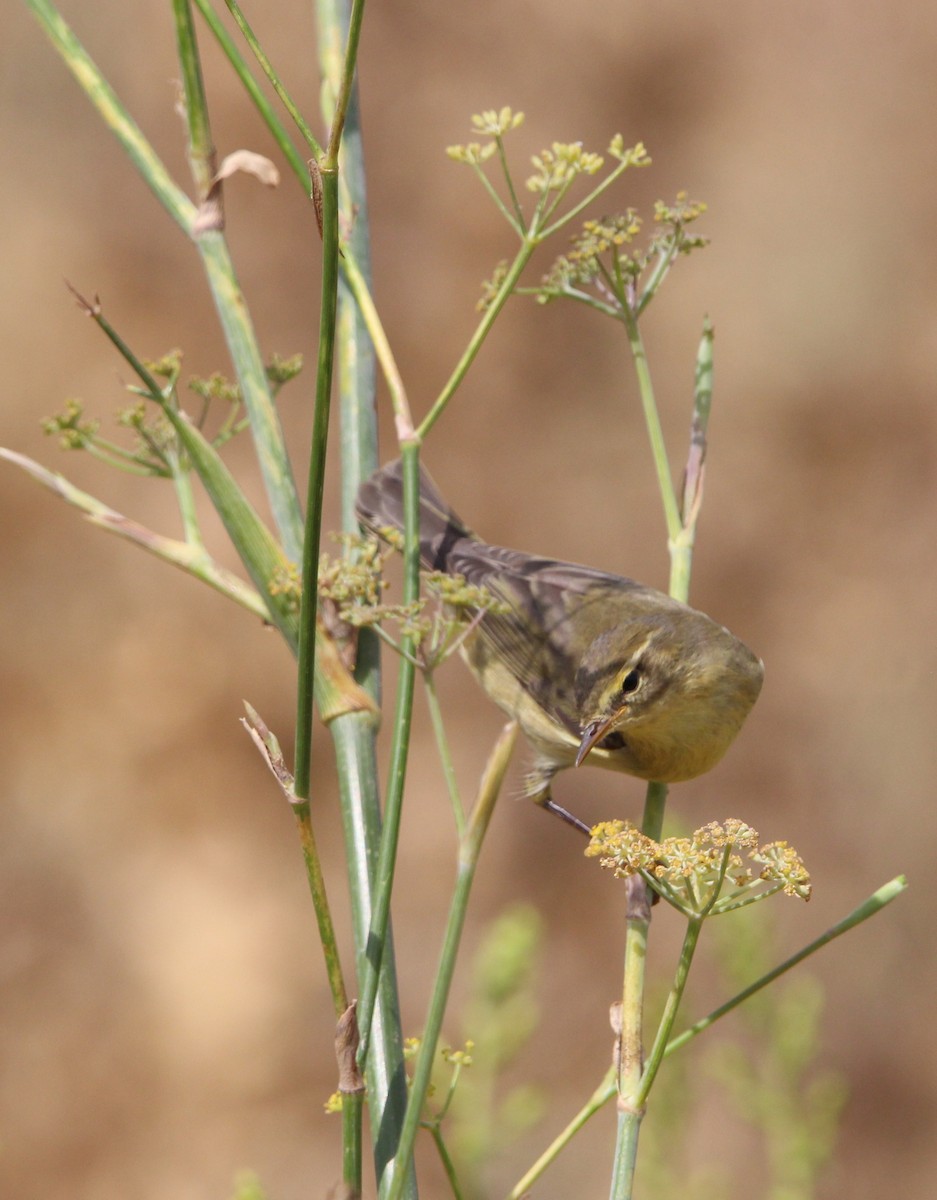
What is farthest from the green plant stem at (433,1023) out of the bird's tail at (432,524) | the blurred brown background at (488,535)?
the blurred brown background at (488,535)

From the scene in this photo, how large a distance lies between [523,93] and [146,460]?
374 cm

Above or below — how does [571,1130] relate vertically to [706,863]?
below

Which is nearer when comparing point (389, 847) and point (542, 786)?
point (389, 847)

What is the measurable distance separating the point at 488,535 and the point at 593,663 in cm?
238

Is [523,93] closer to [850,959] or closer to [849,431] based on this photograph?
[849,431]

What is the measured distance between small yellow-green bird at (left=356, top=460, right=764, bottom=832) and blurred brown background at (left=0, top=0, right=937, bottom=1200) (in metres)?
1.78

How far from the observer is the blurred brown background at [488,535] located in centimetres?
442

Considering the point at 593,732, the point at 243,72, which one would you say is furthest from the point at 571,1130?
the point at 593,732

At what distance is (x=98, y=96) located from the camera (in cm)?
123

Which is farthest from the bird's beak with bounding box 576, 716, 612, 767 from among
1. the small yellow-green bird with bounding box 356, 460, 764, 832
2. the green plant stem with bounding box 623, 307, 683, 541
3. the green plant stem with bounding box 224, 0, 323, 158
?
the green plant stem with bounding box 224, 0, 323, 158

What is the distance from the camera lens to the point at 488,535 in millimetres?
4707

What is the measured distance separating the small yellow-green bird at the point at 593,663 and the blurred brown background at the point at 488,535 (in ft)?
5.85

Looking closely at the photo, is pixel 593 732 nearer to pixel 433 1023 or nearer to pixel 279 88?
pixel 433 1023

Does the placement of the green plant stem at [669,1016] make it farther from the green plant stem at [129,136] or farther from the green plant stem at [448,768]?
the green plant stem at [129,136]
